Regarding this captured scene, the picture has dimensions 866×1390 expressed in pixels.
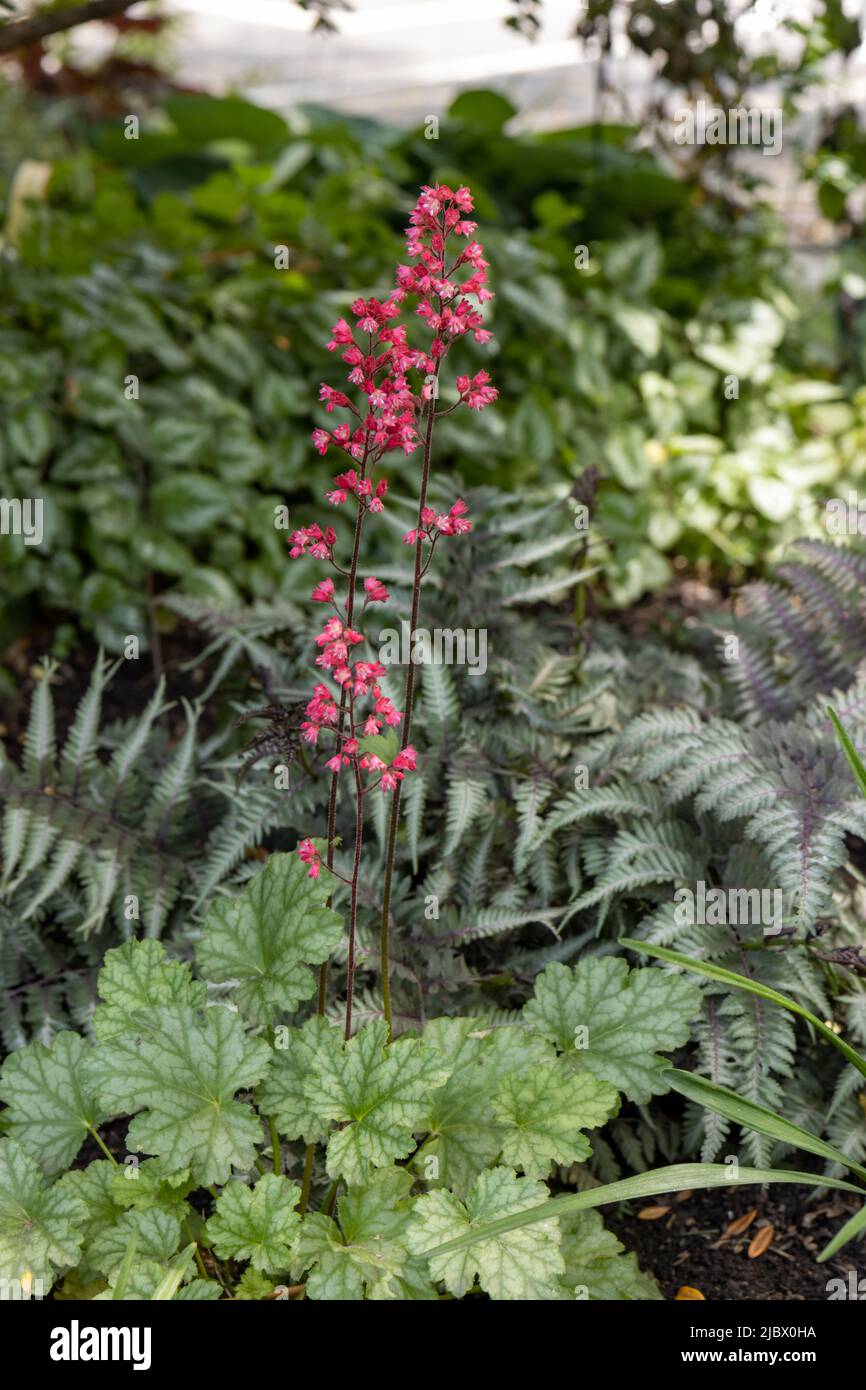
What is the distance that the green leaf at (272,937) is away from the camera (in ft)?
6.29

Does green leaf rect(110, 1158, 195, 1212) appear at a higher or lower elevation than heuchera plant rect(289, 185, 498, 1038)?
lower

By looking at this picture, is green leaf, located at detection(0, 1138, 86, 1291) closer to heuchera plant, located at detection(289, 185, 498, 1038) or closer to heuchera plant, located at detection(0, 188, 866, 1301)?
heuchera plant, located at detection(0, 188, 866, 1301)

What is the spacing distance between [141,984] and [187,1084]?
0.17 m

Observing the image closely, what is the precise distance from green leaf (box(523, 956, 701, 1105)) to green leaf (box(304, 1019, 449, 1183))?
259 mm

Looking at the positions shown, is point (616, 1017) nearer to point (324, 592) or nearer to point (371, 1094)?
point (371, 1094)

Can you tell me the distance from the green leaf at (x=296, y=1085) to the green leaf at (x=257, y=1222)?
0.10 m

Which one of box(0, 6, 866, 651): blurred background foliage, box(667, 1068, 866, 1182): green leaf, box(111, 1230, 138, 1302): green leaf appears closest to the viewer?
box(111, 1230, 138, 1302): green leaf

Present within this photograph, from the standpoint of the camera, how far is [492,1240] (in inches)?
70.7

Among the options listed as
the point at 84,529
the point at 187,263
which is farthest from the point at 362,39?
the point at 84,529

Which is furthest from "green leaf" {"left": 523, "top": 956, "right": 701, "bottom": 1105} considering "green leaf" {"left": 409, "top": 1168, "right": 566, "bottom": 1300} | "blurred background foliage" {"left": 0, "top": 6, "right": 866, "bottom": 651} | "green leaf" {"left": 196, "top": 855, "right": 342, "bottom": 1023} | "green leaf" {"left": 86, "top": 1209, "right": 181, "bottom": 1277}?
"blurred background foliage" {"left": 0, "top": 6, "right": 866, "bottom": 651}

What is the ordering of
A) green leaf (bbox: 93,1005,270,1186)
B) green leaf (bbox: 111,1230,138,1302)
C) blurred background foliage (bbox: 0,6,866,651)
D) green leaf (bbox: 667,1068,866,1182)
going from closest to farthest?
1. green leaf (bbox: 111,1230,138,1302)
2. green leaf (bbox: 93,1005,270,1186)
3. green leaf (bbox: 667,1068,866,1182)
4. blurred background foliage (bbox: 0,6,866,651)

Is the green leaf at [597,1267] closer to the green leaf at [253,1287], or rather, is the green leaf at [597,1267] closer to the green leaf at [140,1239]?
the green leaf at [253,1287]

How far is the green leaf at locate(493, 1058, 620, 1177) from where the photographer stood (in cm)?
188
